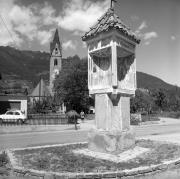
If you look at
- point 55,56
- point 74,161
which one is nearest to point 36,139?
point 74,161

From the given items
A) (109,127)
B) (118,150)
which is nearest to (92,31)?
(109,127)

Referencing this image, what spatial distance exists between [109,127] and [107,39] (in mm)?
2841

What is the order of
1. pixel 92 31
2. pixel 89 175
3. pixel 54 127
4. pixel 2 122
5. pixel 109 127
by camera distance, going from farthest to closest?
pixel 2 122, pixel 54 127, pixel 92 31, pixel 109 127, pixel 89 175

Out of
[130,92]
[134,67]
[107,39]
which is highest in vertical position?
[107,39]

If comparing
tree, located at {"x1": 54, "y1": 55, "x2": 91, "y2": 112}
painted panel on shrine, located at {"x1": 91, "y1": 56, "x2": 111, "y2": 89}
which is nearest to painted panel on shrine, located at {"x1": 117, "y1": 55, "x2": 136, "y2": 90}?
painted panel on shrine, located at {"x1": 91, "y1": 56, "x2": 111, "y2": 89}

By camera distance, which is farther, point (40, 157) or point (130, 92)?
point (130, 92)

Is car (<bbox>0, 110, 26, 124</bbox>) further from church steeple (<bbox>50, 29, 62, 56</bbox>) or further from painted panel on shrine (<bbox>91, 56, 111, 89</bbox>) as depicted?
church steeple (<bbox>50, 29, 62, 56</bbox>)

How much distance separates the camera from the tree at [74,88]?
43719 millimetres

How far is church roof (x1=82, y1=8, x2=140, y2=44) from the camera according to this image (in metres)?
7.39

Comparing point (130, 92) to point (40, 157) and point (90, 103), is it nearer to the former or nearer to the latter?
point (40, 157)

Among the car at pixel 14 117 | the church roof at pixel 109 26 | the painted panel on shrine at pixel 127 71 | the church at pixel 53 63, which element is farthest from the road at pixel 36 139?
the church at pixel 53 63

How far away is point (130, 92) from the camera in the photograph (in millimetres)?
8320

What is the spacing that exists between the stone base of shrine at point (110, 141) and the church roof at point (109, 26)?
3214mm

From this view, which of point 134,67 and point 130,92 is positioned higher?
point 134,67
